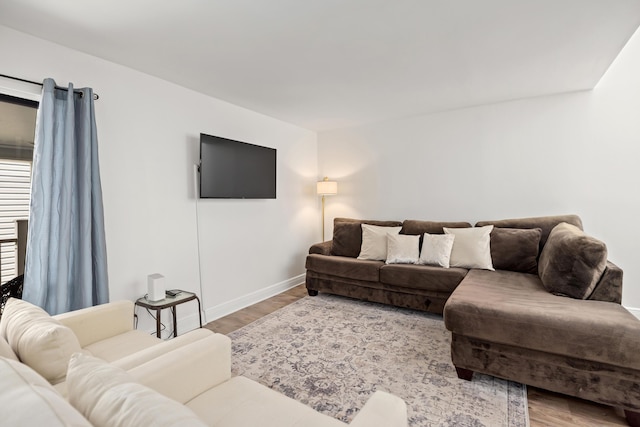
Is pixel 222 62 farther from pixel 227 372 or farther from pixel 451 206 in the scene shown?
pixel 451 206

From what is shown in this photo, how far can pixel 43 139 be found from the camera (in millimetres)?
2062

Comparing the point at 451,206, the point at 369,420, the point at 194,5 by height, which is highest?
the point at 194,5

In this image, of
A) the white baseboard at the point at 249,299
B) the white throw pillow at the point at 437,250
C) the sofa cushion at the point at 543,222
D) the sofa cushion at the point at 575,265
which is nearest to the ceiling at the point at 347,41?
the sofa cushion at the point at 543,222

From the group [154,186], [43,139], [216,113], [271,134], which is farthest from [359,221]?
[43,139]

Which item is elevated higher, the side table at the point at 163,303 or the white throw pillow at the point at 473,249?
the white throw pillow at the point at 473,249

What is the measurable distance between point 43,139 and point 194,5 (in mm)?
1367

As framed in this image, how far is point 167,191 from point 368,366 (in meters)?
2.39

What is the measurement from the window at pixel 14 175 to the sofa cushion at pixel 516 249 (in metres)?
4.28

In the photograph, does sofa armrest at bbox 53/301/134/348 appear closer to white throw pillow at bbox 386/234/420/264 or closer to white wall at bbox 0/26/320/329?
white wall at bbox 0/26/320/329

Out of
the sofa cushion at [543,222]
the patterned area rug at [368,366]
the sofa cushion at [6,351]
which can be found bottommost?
the patterned area rug at [368,366]

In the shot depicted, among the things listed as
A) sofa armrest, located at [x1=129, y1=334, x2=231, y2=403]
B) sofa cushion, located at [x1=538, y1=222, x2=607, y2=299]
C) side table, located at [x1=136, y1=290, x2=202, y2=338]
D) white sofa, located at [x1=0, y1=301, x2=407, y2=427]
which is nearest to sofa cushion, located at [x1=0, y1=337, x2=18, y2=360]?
white sofa, located at [x1=0, y1=301, x2=407, y2=427]

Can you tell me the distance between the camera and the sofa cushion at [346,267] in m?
3.66

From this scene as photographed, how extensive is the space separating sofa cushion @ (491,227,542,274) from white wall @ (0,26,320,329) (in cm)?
273

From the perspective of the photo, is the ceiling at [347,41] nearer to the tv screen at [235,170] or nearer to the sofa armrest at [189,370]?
the tv screen at [235,170]
